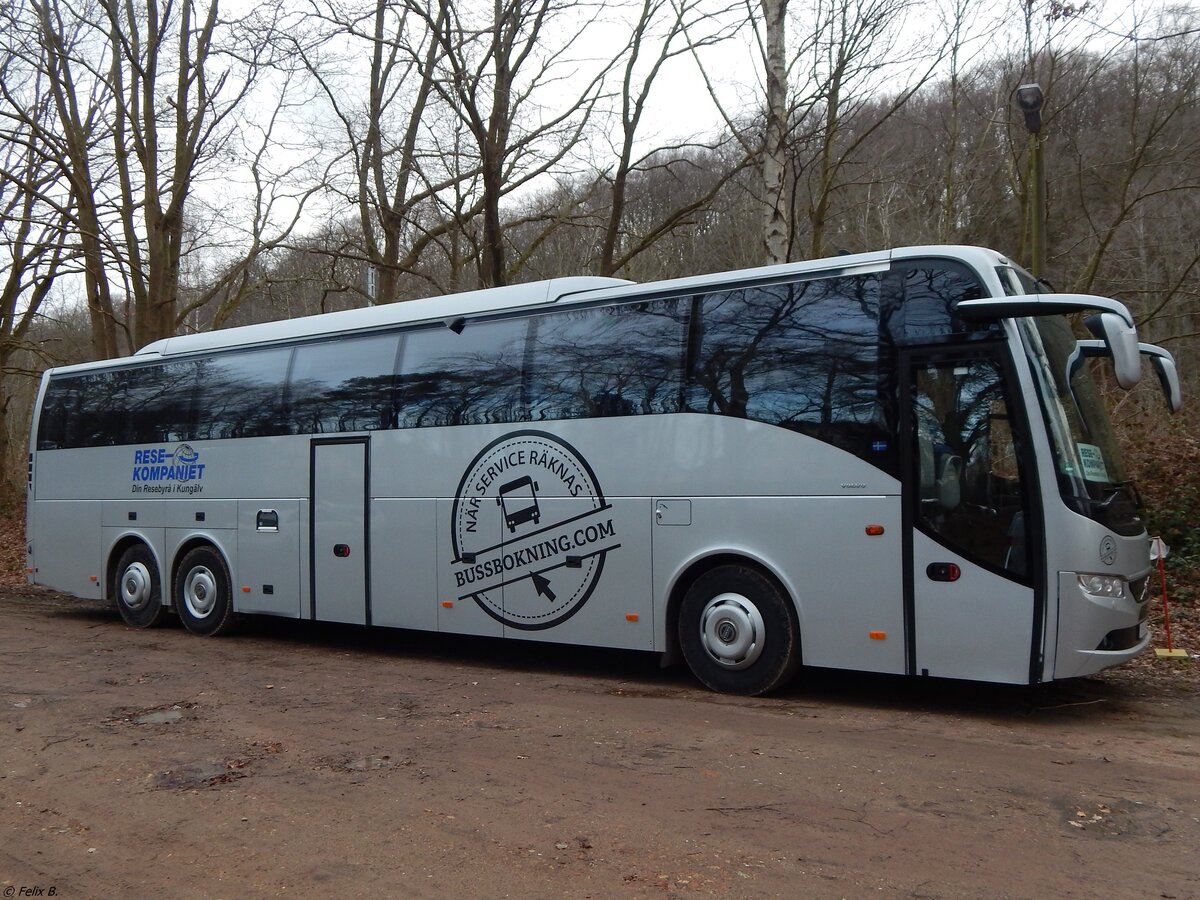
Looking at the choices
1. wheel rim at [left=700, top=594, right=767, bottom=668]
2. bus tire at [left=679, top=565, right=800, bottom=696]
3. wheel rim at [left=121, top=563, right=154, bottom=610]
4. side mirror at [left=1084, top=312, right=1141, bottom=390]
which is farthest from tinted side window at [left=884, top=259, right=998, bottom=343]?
wheel rim at [left=121, top=563, right=154, bottom=610]

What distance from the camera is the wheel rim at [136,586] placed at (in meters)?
13.7

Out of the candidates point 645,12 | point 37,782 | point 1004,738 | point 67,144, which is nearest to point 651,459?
point 1004,738

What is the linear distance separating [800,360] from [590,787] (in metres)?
3.80

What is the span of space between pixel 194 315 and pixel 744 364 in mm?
27552

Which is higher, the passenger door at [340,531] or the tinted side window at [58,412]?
the tinted side window at [58,412]

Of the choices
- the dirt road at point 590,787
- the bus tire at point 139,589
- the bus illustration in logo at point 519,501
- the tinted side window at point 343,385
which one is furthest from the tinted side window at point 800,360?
the bus tire at point 139,589

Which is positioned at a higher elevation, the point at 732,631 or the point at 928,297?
the point at 928,297

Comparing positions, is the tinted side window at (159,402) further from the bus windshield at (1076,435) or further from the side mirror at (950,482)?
the bus windshield at (1076,435)

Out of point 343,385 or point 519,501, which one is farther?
point 343,385

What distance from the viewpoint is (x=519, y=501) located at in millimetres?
9883

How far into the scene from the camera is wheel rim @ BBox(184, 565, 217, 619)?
12961 mm

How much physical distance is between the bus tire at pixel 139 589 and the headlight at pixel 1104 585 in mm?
10985

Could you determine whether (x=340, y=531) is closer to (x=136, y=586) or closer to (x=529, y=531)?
(x=529, y=531)

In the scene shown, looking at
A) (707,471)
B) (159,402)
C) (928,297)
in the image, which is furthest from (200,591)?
(928,297)
